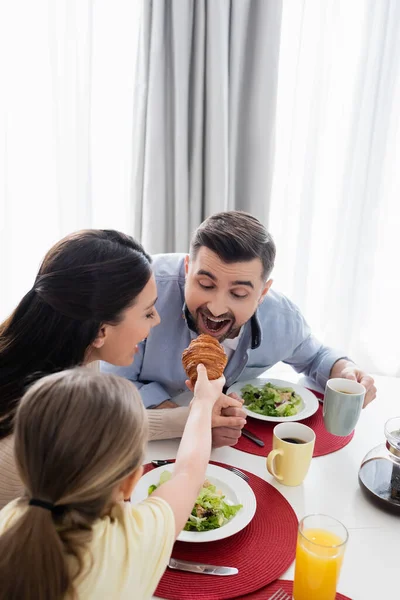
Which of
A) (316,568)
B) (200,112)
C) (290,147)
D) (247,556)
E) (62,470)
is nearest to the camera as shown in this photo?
(62,470)

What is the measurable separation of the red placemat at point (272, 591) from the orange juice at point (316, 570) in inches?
0.8

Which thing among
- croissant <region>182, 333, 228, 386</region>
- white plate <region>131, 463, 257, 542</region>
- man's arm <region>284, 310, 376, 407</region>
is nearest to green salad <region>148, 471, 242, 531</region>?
white plate <region>131, 463, 257, 542</region>

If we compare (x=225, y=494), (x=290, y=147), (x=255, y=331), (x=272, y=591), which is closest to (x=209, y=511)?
(x=225, y=494)

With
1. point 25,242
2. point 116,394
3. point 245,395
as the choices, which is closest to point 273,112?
point 25,242

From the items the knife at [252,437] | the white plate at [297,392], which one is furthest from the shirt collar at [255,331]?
the knife at [252,437]

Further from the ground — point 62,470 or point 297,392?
point 62,470

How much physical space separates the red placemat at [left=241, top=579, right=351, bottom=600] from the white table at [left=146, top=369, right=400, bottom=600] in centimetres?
2

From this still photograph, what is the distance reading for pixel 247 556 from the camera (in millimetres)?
1008

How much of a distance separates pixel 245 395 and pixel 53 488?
3.02 feet

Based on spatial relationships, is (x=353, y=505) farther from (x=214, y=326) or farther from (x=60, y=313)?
(x=60, y=313)

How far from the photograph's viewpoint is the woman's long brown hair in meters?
1.14

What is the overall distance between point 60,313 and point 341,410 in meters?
0.72

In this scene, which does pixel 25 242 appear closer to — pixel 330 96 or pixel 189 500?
pixel 330 96

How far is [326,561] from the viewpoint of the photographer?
0.90 meters
